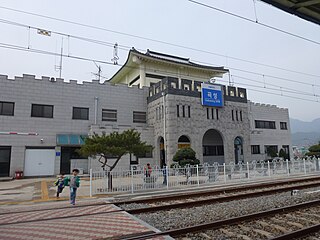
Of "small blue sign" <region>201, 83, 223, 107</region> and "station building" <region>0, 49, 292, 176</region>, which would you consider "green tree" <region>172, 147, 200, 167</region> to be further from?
"small blue sign" <region>201, 83, 223, 107</region>

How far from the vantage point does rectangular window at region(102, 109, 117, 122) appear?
1081 inches

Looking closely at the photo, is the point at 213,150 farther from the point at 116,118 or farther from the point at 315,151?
the point at 116,118

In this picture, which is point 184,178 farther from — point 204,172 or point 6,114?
point 6,114

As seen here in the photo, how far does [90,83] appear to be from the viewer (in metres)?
27.2

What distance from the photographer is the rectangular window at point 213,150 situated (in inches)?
1210

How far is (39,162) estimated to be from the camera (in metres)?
23.9

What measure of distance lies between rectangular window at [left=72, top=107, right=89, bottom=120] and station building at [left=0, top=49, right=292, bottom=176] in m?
0.10

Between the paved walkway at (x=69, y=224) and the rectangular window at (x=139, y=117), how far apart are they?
20702 mm

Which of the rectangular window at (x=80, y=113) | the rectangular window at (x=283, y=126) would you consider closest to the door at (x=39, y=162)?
Answer: the rectangular window at (x=80, y=113)

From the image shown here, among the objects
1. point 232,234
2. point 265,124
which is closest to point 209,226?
point 232,234

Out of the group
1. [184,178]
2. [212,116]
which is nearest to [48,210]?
[184,178]

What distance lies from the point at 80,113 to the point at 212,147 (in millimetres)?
16941

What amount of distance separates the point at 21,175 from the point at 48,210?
1692 cm

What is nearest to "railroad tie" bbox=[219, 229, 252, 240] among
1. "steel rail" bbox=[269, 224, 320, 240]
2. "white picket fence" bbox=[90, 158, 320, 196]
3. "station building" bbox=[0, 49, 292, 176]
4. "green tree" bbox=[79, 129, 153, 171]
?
"steel rail" bbox=[269, 224, 320, 240]
